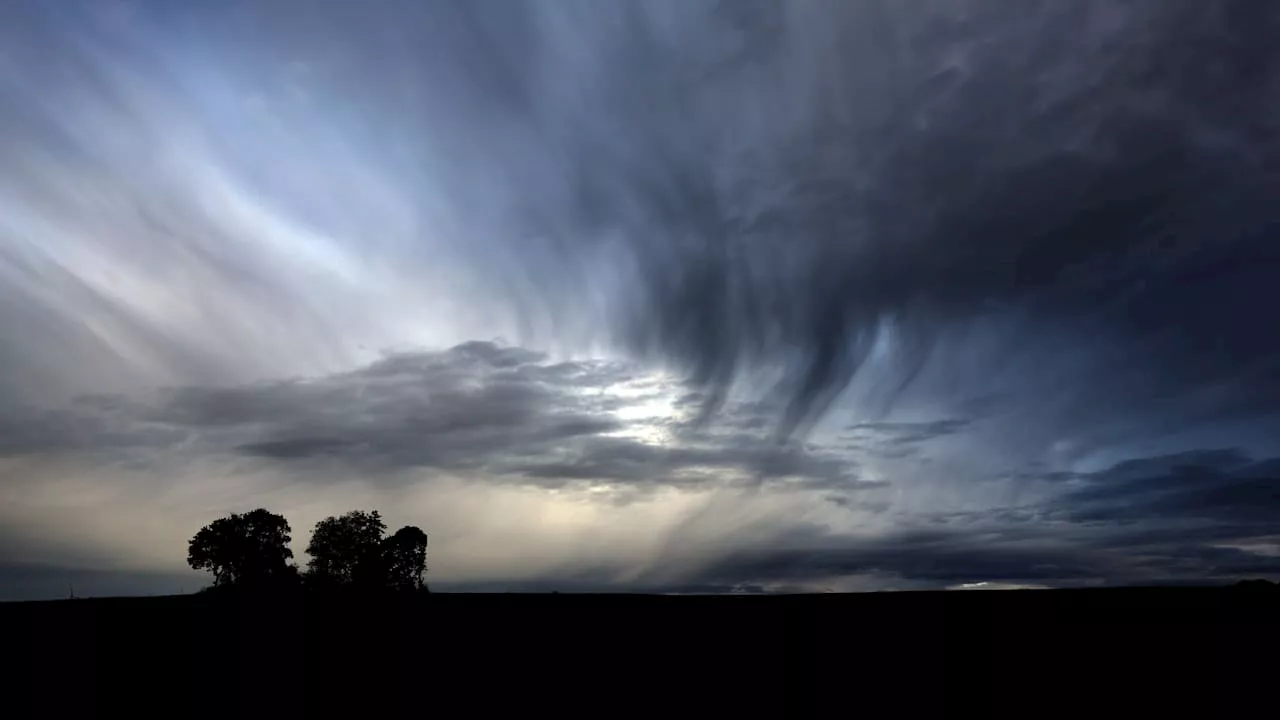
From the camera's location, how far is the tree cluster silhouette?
88438 millimetres

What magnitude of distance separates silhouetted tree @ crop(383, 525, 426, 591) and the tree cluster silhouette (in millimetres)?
528

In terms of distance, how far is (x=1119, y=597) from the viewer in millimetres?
13078

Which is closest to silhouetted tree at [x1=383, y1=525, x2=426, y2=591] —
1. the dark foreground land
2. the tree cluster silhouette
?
the tree cluster silhouette

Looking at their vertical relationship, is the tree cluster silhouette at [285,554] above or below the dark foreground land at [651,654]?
above

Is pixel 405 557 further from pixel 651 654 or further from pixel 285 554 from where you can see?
pixel 651 654

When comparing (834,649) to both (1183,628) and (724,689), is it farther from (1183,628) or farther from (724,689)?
(1183,628)

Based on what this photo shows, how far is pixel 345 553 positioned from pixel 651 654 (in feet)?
281

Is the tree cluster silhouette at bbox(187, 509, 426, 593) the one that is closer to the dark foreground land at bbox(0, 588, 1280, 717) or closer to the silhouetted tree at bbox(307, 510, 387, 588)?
the silhouetted tree at bbox(307, 510, 387, 588)

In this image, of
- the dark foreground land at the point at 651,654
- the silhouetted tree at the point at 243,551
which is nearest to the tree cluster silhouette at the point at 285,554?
the silhouetted tree at the point at 243,551

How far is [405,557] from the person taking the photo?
96938mm

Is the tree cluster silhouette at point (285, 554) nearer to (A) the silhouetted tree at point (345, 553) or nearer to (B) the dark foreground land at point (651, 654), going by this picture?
(A) the silhouetted tree at point (345, 553)

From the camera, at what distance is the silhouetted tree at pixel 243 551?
88625mm

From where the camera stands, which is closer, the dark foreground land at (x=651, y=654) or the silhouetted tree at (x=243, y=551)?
the dark foreground land at (x=651, y=654)

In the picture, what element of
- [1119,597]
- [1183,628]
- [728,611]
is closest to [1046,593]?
[1119,597]
